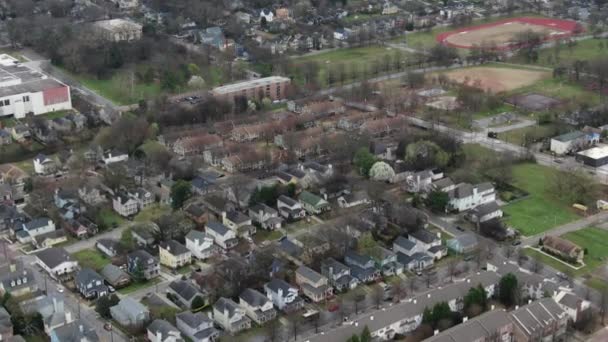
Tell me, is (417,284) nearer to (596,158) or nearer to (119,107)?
(596,158)

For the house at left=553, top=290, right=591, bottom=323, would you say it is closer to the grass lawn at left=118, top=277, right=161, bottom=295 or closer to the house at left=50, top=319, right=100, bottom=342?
the grass lawn at left=118, top=277, right=161, bottom=295

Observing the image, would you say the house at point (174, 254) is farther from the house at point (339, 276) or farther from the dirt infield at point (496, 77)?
the dirt infield at point (496, 77)

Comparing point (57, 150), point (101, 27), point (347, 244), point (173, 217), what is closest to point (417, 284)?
point (347, 244)

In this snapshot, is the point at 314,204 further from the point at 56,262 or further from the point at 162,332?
the point at 162,332

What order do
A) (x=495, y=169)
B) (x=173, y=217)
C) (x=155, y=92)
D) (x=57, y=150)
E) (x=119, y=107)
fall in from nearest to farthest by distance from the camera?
1. (x=173, y=217)
2. (x=495, y=169)
3. (x=57, y=150)
4. (x=119, y=107)
5. (x=155, y=92)

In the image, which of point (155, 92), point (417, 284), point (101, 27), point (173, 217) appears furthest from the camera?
point (101, 27)
